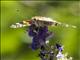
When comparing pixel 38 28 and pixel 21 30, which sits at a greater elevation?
pixel 38 28

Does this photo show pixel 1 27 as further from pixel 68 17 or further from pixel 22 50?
pixel 68 17

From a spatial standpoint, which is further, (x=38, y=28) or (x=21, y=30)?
(x=21, y=30)

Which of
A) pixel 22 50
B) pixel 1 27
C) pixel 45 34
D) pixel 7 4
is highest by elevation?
pixel 45 34

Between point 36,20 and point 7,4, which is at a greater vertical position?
point 36,20

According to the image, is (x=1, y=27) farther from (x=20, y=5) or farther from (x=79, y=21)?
(x=79, y=21)

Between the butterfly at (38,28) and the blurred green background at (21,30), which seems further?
the blurred green background at (21,30)

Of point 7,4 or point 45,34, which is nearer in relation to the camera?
point 45,34

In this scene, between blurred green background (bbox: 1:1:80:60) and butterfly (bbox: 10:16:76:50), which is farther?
blurred green background (bbox: 1:1:80:60)

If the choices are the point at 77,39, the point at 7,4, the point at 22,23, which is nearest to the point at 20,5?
the point at 7,4

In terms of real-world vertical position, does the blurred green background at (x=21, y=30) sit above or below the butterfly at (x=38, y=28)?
below

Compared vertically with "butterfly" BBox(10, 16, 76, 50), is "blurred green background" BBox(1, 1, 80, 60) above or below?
below
